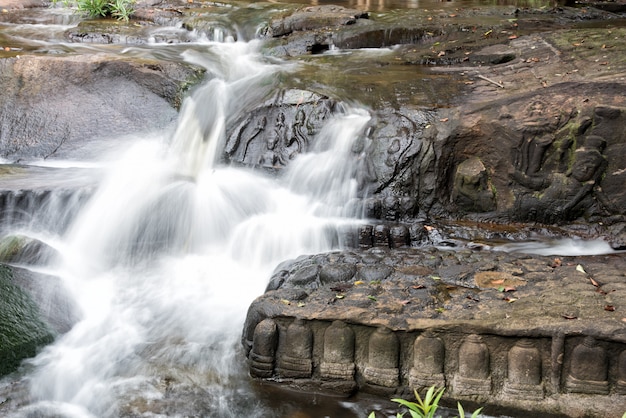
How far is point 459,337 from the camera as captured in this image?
164 inches

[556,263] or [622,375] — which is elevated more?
[556,263]

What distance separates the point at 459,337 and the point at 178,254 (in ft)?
10.8

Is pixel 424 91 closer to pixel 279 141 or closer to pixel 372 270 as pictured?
pixel 279 141

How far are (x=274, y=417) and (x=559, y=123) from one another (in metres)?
4.26

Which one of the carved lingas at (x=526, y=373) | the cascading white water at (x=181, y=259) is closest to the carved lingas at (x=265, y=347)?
the cascading white water at (x=181, y=259)

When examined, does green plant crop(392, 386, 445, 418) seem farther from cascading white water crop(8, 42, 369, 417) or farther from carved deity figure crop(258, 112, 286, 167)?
carved deity figure crop(258, 112, 286, 167)

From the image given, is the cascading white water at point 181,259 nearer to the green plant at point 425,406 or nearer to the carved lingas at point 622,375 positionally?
the green plant at point 425,406

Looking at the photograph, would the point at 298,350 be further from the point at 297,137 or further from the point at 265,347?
the point at 297,137

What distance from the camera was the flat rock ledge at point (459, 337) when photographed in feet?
13.2

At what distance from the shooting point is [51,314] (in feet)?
16.9

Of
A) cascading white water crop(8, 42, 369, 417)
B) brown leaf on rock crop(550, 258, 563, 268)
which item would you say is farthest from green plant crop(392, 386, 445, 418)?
brown leaf on rock crop(550, 258, 563, 268)

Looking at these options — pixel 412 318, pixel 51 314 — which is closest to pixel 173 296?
pixel 51 314

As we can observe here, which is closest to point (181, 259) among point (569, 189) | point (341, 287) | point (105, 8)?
point (341, 287)

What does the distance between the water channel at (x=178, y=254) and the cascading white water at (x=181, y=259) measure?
1 centimetres
